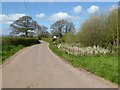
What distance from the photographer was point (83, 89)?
Result: 9477 millimetres

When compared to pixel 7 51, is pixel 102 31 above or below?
above

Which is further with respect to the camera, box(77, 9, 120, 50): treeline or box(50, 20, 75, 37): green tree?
box(50, 20, 75, 37): green tree

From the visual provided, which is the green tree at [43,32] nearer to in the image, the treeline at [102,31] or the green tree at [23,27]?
the green tree at [23,27]

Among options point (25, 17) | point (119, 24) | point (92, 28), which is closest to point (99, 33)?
Answer: point (92, 28)

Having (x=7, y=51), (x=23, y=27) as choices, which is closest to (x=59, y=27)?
(x=23, y=27)

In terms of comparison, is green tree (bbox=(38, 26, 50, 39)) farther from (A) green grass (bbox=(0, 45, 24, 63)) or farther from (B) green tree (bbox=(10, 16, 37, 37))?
(A) green grass (bbox=(0, 45, 24, 63))

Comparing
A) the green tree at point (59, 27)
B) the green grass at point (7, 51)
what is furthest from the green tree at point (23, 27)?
the green grass at point (7, 51)

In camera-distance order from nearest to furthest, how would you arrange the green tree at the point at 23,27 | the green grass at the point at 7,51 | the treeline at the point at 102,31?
1. the green grass at the point at 7,51
2. the treeline at the point at 102,31
3. the green tree at the point at 23,27

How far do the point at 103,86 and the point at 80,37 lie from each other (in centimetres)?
2836

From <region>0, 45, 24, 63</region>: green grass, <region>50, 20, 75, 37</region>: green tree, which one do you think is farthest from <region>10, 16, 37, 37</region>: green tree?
<region>0, 45, 24, 63</region>: green grass

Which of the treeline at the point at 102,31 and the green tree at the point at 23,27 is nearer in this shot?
the treeline at the point at 102,31

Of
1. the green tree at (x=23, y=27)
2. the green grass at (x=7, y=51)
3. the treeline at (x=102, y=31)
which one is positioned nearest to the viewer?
the green grass at (x=7, y=51)

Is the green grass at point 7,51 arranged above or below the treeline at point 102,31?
below

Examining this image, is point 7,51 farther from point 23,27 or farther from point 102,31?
point 23,27
